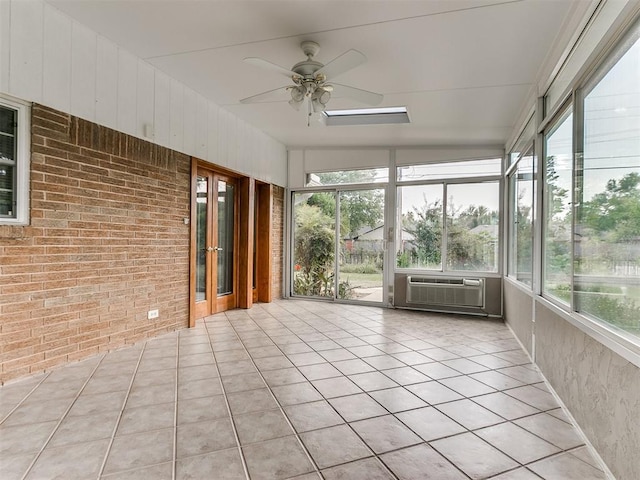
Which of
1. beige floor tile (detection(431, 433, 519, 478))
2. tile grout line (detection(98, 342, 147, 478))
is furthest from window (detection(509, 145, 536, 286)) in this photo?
tile grout line (detection(98, 342, 147, 478))

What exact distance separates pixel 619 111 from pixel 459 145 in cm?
396

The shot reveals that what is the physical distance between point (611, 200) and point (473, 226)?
148 inches

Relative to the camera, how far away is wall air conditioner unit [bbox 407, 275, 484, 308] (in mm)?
5441

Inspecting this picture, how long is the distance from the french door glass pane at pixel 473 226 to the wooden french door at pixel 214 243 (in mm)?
3556

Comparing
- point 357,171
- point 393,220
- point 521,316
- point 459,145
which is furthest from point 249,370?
point 459,145

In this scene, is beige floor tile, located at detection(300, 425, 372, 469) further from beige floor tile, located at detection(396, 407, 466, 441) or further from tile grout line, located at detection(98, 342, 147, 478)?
tile grout line, located at detection(98, 342, 147, 478)

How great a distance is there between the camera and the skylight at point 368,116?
15.6 feet

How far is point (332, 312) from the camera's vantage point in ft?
18.3

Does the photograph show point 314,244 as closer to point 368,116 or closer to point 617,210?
point 368,116

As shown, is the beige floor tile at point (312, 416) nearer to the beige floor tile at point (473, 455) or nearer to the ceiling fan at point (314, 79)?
the beige floor tile at point (473, 455)

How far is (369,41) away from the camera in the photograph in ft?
9.96

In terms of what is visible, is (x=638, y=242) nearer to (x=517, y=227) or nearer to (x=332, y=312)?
(x=517, y=227)

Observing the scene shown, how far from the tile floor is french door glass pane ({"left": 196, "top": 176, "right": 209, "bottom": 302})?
49.6 inches

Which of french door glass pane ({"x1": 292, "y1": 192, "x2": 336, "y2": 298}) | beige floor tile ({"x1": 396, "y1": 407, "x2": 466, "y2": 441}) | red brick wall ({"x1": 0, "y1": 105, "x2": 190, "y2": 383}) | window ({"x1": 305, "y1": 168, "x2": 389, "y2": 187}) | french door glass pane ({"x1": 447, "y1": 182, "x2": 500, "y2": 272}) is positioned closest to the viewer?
beige floor tile ({"x1": 396, "y1": 407, "x2": 466, "y2": 441})
